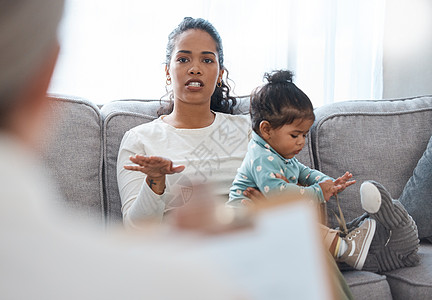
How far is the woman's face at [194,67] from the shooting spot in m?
1.91

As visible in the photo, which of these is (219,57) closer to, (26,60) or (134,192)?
(134,192)

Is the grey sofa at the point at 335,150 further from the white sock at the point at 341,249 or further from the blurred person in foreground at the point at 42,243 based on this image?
the blurred person in foreground at the point at 42,243

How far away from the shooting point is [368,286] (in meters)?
1.53

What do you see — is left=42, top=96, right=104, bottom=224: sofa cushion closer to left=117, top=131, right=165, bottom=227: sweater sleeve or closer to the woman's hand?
left=117, top=131, right=165, bottom=227: sweater sleeve

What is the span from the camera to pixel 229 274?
0.22 m

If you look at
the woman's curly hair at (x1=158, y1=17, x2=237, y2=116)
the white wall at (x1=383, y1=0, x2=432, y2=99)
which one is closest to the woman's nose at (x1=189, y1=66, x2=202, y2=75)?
the woman's curly hair at (x1=158, y1=17, x2=237, y2=116)

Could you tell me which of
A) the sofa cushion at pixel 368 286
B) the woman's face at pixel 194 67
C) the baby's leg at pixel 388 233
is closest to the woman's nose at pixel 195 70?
the woman's face at pixel 194 67

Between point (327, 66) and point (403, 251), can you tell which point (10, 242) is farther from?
point (327, 66)

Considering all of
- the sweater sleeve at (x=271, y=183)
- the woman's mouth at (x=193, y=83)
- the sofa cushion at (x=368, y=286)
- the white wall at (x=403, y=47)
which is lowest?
the sofa cushion at (x=368, y=286)

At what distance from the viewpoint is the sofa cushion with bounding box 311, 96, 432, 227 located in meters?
2.02

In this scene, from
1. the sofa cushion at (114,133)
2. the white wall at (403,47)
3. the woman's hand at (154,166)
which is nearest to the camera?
the woman's hand at (154,166)

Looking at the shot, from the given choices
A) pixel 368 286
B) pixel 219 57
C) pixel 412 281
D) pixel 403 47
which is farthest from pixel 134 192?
pixel 403 47

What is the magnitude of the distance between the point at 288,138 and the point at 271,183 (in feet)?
0.68

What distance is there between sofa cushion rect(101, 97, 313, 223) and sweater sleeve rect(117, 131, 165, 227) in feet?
0.25
